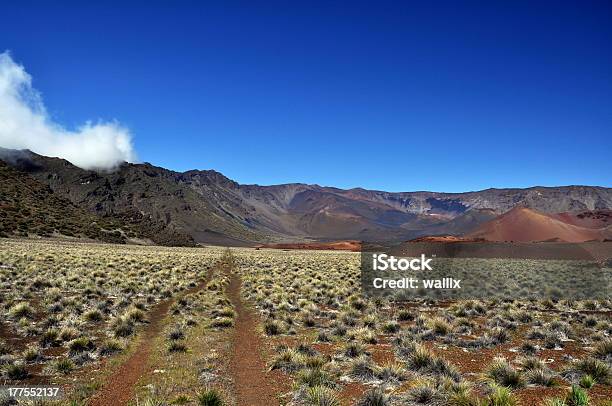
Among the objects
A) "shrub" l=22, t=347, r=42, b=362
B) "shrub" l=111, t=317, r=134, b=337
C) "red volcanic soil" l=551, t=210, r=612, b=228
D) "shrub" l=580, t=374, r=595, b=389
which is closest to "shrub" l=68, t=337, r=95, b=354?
"shrub" l=22, t=347, r=42, b=362

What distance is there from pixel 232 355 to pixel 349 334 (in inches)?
162

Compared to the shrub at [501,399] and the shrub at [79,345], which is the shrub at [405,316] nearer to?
the shrub at [501,399]

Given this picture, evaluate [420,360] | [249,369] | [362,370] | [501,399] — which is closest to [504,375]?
[420,360]

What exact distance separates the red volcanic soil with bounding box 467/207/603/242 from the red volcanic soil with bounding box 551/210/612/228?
4.29 feet

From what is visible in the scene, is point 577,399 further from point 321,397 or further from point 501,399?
point 321,397

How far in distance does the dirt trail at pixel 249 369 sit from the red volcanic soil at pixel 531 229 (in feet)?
110

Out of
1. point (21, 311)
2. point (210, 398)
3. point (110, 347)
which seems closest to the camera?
point (210, 398)

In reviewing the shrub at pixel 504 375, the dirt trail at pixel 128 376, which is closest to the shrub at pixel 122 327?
the dirt trail at pixel 128 376

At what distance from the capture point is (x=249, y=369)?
10.6 m

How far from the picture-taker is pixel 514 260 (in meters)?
42.3

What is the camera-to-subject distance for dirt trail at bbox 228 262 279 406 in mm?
8609

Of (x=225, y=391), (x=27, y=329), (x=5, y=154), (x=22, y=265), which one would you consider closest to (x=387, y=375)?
(x=225, y=391)

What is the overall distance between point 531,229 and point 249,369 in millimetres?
37781

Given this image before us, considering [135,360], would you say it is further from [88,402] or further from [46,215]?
[46,215]
